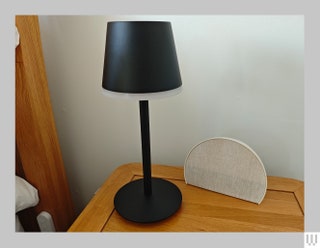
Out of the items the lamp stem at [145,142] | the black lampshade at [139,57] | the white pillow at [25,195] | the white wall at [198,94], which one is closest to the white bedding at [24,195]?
the white pillow at [25,195]

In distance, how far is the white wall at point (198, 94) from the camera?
2.42ft

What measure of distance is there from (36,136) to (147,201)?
40cm

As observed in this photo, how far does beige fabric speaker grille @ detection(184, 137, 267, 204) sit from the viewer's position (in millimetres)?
649

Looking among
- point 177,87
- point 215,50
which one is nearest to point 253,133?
point 215,50

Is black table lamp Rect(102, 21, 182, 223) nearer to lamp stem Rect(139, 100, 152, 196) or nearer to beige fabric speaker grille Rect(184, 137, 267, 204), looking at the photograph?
lamp stem Rect(139, 100, 152, 196)

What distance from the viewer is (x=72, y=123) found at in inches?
38.2

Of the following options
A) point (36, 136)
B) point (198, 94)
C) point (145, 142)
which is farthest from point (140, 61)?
point (36, 136)

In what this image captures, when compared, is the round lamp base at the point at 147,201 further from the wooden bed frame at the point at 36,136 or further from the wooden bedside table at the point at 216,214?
the wooden bed frame at the point at 36,136

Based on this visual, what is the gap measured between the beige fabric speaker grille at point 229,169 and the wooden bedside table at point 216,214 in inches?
1.0

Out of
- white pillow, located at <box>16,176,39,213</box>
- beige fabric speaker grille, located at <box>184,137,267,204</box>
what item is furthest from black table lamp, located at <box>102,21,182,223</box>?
white pillow, located at <box>16,176,39,213</box>

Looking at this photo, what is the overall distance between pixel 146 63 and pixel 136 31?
0.07 metres

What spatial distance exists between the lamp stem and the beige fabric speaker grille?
0.44 feet

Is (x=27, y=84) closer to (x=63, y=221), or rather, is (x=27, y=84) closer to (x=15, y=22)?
(x=15, y=22)

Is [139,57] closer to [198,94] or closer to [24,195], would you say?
[198,94]
